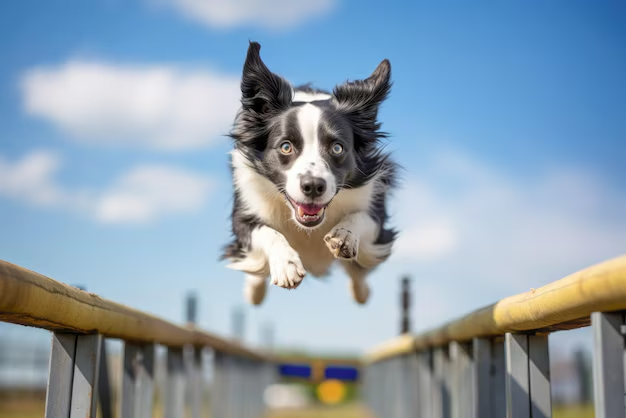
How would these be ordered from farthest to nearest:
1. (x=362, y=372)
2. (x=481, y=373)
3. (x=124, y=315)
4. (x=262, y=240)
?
(x=362, y=372)
(x=262, y=240)
(x=481, y=373)
(x=124, y=315)

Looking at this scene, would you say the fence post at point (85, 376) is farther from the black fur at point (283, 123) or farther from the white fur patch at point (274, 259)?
the black fur at point (283, 123)

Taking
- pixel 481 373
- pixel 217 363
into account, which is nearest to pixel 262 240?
pixel 481 373

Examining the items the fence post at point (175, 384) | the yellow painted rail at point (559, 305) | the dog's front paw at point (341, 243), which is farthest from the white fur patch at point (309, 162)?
the fence post at point (175, 384)

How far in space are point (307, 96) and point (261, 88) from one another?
400 mm

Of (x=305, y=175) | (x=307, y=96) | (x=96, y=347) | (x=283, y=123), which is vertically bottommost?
(x=96, y=347)

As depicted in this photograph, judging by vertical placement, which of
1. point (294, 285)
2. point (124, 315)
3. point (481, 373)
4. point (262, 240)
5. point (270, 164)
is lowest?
point (481, 373)

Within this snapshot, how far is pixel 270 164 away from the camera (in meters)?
3.52

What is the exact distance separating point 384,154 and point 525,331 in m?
1.65

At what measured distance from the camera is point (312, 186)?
310 centimetres

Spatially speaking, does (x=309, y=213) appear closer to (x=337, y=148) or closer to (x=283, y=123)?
(x=337, y=148)

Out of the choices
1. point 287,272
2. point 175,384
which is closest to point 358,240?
point 287,272

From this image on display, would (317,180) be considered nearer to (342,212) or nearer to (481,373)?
(342,212)

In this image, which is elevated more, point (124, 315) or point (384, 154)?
point (384, 154)

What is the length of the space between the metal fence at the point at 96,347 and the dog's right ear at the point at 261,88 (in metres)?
1.26
